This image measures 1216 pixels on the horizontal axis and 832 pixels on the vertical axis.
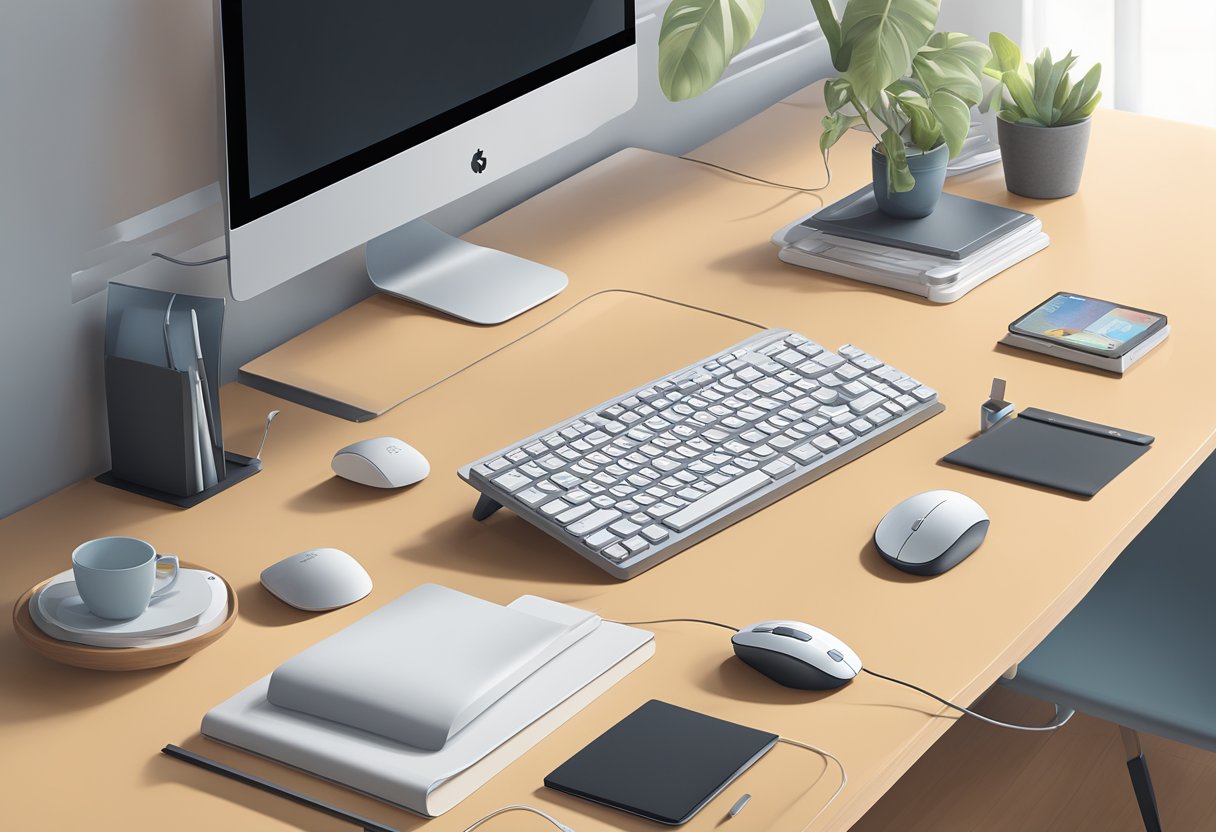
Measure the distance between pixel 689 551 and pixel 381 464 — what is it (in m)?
0.28

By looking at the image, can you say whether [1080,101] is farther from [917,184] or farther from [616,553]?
[616,553]

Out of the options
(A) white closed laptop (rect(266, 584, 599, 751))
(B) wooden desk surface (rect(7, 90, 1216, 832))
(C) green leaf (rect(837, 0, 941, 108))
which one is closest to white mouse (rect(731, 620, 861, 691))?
(B) wooden desk surface (rect(7, 90, 1216, 832))

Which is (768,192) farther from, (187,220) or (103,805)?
(103,805)

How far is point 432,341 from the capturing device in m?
1.50

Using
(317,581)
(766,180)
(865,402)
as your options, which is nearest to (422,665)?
(317,581)

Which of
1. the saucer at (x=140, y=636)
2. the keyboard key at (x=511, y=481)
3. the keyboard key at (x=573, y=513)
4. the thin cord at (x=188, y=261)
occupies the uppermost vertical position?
the thin cord at (x=188, y=261)

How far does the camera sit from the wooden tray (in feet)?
3.36

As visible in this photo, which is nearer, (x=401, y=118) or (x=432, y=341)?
(x=401, y=118)

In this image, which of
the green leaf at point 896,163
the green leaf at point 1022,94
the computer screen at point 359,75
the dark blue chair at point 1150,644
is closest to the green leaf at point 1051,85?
the green leaf at point 1022,94

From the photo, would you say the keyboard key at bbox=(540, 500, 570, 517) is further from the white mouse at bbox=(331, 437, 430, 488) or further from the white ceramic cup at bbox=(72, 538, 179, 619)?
the white ceramic cup at bbox=(72, 538, 179, 619)

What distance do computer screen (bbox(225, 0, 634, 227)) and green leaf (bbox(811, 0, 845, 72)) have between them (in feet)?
0.89

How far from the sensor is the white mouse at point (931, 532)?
3.65 ft

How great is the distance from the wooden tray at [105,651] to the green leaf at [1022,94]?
1177 millimetres

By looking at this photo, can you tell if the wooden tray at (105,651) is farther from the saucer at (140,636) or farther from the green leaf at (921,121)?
the green leaf at (921,121)
